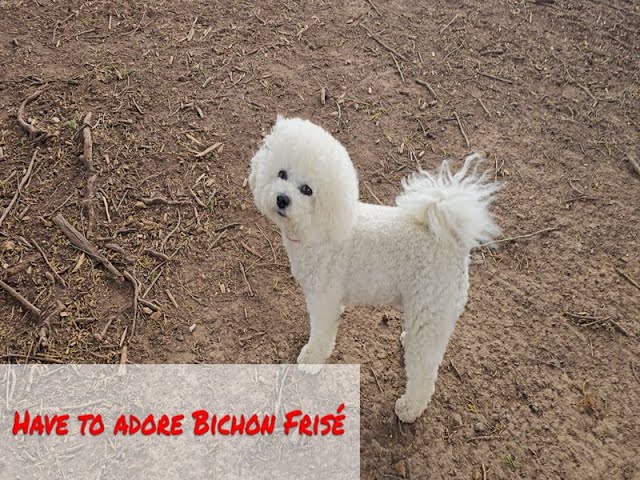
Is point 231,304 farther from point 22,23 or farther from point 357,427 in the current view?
point 22,23

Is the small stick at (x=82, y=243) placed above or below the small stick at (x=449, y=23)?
below

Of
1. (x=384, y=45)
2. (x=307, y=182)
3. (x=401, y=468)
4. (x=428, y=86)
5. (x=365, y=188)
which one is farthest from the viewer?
(x=384, y=45)

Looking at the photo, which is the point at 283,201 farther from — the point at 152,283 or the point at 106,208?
the point at 106,208

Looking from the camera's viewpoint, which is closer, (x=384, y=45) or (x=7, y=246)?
(x=7, y=246)

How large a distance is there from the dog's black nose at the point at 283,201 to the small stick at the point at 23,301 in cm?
196

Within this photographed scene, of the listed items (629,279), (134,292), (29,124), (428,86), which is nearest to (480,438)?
(629,279)

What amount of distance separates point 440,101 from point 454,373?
2.77 metres

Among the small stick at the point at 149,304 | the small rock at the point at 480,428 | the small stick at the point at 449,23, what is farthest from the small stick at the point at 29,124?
the small stick at the point at 449,23

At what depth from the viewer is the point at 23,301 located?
3.31 meters

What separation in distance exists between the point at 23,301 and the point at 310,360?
1.94 m

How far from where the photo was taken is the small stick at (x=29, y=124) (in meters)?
4.19

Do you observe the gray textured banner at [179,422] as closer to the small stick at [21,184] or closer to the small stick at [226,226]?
the small stick at [226,226]

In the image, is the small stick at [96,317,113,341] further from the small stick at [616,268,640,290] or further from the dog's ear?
the small stick at [616,268,640,290]

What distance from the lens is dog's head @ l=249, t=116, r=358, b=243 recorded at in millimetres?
2387
